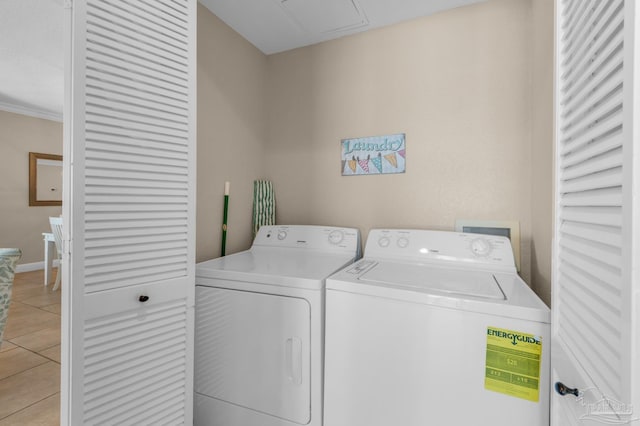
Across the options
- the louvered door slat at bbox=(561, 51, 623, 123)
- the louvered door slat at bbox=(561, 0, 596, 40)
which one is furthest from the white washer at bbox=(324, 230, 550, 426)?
the louvered door slat at bbox=(561, 0, 596, 40)

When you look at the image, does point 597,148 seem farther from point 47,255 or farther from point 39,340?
point 47,255

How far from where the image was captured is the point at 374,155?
6.74 feet

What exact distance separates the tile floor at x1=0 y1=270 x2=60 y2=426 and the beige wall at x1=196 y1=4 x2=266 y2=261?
1260mm

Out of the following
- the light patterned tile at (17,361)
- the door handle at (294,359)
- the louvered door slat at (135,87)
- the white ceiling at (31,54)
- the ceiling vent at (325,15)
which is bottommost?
the light patterned tile at (17,361)

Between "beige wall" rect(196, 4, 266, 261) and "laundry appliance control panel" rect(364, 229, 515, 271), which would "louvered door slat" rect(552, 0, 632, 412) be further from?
"beige wall" rect(196, 4, 266, 261)

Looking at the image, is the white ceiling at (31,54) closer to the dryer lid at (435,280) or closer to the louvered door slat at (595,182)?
the dryer lid at (435,280)

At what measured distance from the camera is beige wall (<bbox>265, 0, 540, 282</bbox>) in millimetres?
1704

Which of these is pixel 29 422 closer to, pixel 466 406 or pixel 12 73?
pixel 466 406

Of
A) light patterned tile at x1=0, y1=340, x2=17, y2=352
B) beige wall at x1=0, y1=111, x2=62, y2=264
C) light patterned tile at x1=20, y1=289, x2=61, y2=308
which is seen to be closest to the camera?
light patterned tile at x1=0, y1=340, x2=17, y2=352

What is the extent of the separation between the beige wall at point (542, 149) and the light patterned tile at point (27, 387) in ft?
9.65

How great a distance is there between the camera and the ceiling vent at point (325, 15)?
71.0 inches

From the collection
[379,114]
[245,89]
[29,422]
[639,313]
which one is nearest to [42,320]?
[29,422]

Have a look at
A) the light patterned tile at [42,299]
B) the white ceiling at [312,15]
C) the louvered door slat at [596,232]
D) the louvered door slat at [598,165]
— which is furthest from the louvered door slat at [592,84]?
the light patterned tile at [42,299]

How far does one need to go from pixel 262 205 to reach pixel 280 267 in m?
0.89
